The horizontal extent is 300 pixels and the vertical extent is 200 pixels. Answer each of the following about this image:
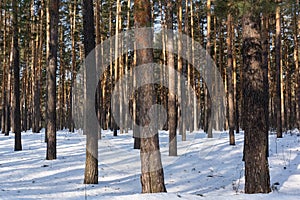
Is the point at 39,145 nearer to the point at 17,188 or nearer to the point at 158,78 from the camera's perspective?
the point at 17,188

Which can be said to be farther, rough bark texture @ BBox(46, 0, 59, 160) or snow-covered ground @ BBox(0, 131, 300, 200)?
rough bark texture @ BBox(46, 0, 59, 160)

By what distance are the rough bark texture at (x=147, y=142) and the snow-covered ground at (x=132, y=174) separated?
0.57m

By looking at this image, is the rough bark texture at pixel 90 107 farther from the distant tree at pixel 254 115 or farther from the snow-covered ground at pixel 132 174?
the distant tree at pixel 254 115

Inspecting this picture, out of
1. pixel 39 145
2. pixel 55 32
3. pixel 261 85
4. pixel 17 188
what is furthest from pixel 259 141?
pixel 39 145

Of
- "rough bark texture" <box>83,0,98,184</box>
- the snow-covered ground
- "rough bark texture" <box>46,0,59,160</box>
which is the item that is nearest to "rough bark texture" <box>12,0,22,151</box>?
the snow-covered ground

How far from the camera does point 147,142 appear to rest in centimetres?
669

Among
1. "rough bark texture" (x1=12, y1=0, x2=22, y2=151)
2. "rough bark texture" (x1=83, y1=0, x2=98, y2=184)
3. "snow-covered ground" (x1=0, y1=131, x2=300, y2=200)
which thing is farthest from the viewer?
"rough bark texture" (x1=12, y1=0, x2=22, y2=151)

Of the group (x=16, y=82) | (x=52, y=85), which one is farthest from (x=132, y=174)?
(x=16, y=82)

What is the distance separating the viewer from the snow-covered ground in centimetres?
737

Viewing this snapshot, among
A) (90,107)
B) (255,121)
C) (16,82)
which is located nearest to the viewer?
(255,121)

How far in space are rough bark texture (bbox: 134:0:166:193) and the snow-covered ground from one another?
1.86 ft

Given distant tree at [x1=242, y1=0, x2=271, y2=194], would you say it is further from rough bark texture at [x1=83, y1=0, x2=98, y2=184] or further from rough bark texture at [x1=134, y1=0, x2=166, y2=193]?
rough bark texture at [x1=83, y1=0, x2=98, y2=184]

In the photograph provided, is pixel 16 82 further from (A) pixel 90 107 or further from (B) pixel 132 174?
(B) pixel 132 174

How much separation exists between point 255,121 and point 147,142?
226 cm
